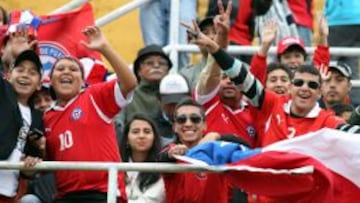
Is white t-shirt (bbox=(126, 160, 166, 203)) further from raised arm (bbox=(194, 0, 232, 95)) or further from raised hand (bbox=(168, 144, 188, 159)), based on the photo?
raised arm (bbox=(194, 0, 232, 95))

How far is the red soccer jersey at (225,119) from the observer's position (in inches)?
445

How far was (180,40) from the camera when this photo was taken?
43.6ft

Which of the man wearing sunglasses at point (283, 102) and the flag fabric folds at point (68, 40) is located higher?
the flag fabric folds at point (68, 40)

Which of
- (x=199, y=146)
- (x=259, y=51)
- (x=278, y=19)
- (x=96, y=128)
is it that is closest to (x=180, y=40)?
(x=278, y=19)

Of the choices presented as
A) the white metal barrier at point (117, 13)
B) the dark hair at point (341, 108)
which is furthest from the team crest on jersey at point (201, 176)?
the white metal barrier at point (117, 13)

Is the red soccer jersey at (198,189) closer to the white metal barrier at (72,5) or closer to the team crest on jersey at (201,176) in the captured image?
the team crest on jersey at (201,176)

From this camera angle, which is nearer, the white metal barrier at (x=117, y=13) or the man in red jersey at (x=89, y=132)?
the man in red jersey at (x=89, y=132)

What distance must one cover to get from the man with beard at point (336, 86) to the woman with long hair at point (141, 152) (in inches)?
72.8

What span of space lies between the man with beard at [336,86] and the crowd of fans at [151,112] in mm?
16

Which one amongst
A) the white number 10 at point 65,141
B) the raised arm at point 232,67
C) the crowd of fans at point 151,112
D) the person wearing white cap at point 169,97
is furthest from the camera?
the person wearing white cap at point 169,97

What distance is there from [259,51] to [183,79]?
609 millimetres

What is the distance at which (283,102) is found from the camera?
11.2m

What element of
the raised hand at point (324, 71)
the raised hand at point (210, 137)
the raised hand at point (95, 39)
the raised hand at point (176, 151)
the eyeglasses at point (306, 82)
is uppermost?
the raised hand at point (95, 39)

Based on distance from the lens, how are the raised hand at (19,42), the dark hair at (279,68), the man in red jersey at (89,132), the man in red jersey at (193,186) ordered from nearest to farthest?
the man in red jersey at (193,186), the man in red jersey at (89,132), the raised hand at (19,42), the dark hair at (279,68)
